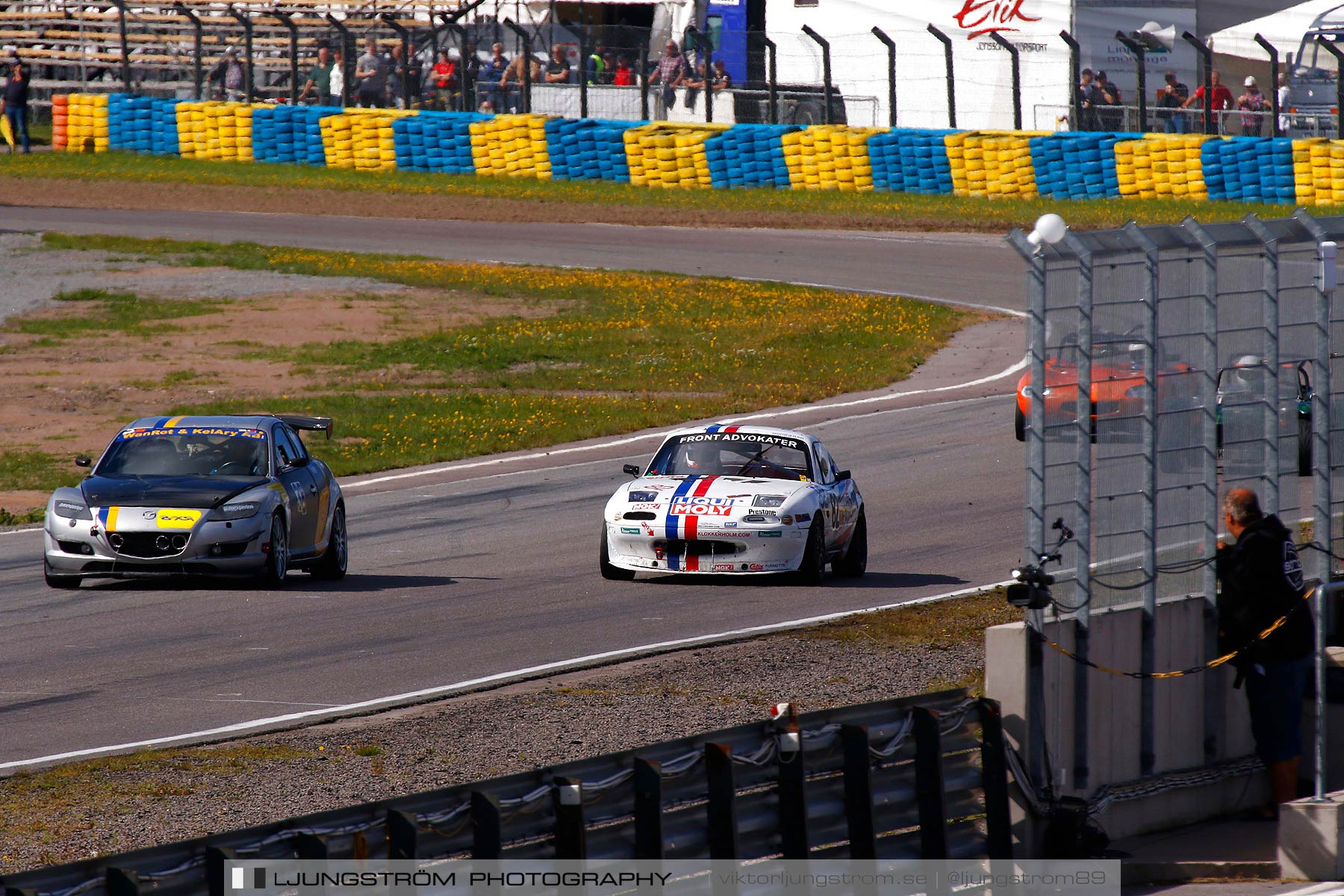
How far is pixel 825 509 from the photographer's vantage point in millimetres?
15078

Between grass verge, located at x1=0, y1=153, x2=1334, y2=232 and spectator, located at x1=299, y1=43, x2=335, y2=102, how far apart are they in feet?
8.43

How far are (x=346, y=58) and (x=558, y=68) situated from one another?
5.30 m

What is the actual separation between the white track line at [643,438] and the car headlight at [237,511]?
560 cm

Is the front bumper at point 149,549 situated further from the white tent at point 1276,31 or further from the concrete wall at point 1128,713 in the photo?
the white tent at point 1276,31

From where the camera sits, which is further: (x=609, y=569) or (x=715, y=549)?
(x=609, y=569)

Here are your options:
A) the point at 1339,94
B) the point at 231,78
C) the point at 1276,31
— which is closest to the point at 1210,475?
the point at 1339,94

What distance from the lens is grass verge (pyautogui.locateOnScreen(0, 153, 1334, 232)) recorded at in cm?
3484

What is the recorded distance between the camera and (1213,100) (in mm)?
37000

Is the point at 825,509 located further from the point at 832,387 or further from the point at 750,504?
the point at 832,387

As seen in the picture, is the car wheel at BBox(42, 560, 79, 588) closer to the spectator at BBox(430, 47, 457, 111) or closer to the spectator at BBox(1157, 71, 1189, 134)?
the spectator at BBox(1157, 71, 1189, 134)

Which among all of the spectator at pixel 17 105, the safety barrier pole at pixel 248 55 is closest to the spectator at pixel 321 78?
the safety barrier pole at pixel 248 55

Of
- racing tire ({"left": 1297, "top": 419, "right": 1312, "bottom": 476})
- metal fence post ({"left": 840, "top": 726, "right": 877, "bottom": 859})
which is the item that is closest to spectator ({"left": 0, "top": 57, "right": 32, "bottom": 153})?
racing tire ({"left": 1297, "top": 419, "right": 1312, "bottom": 476})

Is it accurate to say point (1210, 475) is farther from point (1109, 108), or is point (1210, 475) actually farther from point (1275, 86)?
point (1109, 108)

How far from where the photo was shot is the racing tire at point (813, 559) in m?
14.9
